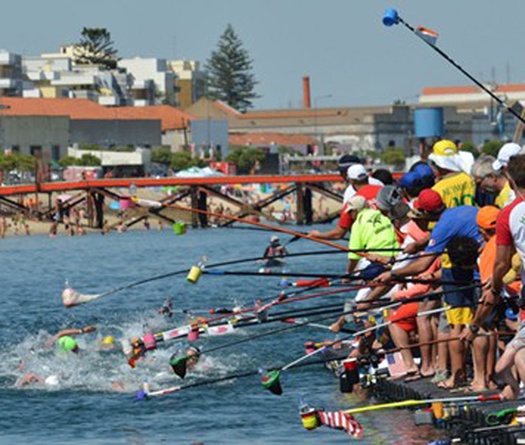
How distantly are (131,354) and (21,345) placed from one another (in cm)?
839

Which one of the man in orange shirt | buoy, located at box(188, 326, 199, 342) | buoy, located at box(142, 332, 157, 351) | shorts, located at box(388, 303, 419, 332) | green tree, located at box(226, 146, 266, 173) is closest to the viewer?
the man in orange shirt

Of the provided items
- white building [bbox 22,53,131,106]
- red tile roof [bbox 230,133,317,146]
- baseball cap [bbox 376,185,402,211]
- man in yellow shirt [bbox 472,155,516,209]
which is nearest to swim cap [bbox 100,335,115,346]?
baseball cap [bbox 376,185,402,211]

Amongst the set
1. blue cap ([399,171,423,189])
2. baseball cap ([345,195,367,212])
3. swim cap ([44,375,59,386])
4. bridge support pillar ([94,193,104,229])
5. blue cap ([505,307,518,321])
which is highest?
blue cap ([399,171,423,189])

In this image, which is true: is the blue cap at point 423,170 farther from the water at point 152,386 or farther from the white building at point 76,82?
the white building at point 76,82

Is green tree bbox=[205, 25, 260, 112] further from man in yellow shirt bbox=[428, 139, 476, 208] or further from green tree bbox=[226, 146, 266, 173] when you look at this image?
man in yellow shirt bbox=[428, 139, 476, 208]

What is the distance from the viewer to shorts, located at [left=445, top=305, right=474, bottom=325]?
16.8m

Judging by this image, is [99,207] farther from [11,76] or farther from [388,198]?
[11,76]

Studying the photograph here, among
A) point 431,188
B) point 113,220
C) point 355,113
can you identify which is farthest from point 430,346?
point 355,113

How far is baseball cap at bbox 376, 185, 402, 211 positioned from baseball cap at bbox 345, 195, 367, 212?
81 centimetres

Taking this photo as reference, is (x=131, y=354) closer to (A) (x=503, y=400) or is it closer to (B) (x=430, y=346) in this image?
(B) (x=430, y=346)

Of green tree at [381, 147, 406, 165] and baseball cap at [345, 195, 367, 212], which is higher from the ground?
baseball cap at [345, 195, 367, 212]

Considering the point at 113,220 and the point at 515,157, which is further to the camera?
the point at 113,220

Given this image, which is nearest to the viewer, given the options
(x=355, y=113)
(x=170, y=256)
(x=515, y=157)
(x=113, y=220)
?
(x=515, y=157)

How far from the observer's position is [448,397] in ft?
55.5
